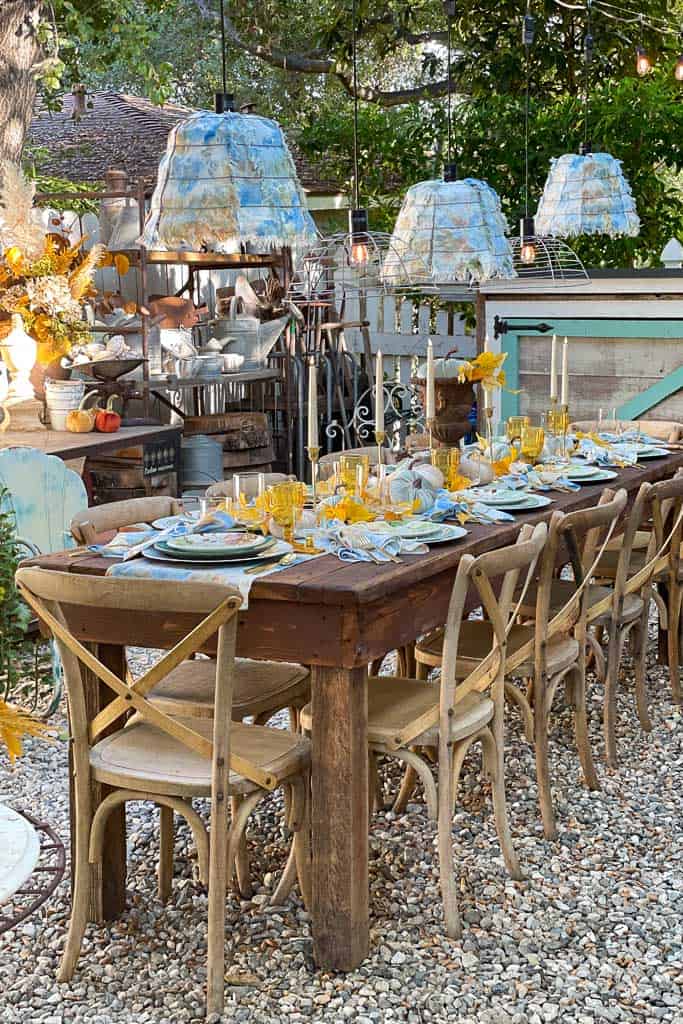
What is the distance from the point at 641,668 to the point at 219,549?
2.15m

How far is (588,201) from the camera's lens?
6.96 metres

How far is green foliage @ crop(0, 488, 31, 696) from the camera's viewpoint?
4875 millimetres

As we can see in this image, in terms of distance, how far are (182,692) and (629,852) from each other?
1375 mm

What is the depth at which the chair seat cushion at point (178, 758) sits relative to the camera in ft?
9.76

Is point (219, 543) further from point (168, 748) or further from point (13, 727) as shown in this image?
point (13, 727)

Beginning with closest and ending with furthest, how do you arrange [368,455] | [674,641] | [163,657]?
[163,657], [368,455], [674,641]

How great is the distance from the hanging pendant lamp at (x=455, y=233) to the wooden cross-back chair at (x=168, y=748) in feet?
7.05

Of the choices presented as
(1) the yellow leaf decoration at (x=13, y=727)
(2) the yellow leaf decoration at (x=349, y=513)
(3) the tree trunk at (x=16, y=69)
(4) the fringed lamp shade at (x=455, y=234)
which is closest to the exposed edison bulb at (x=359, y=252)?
(4) the fringed lamp shade at (x=455, y=234)

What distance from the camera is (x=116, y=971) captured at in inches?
124

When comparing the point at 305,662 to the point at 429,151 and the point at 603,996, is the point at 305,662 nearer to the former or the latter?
the point at 603,996

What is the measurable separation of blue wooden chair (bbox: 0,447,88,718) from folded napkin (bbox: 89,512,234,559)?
1.49m

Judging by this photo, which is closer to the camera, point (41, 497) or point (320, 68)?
point (41, 497)

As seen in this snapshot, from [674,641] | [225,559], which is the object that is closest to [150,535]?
[225,559]

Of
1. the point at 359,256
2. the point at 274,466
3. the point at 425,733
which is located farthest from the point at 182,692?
the point at 274,466
